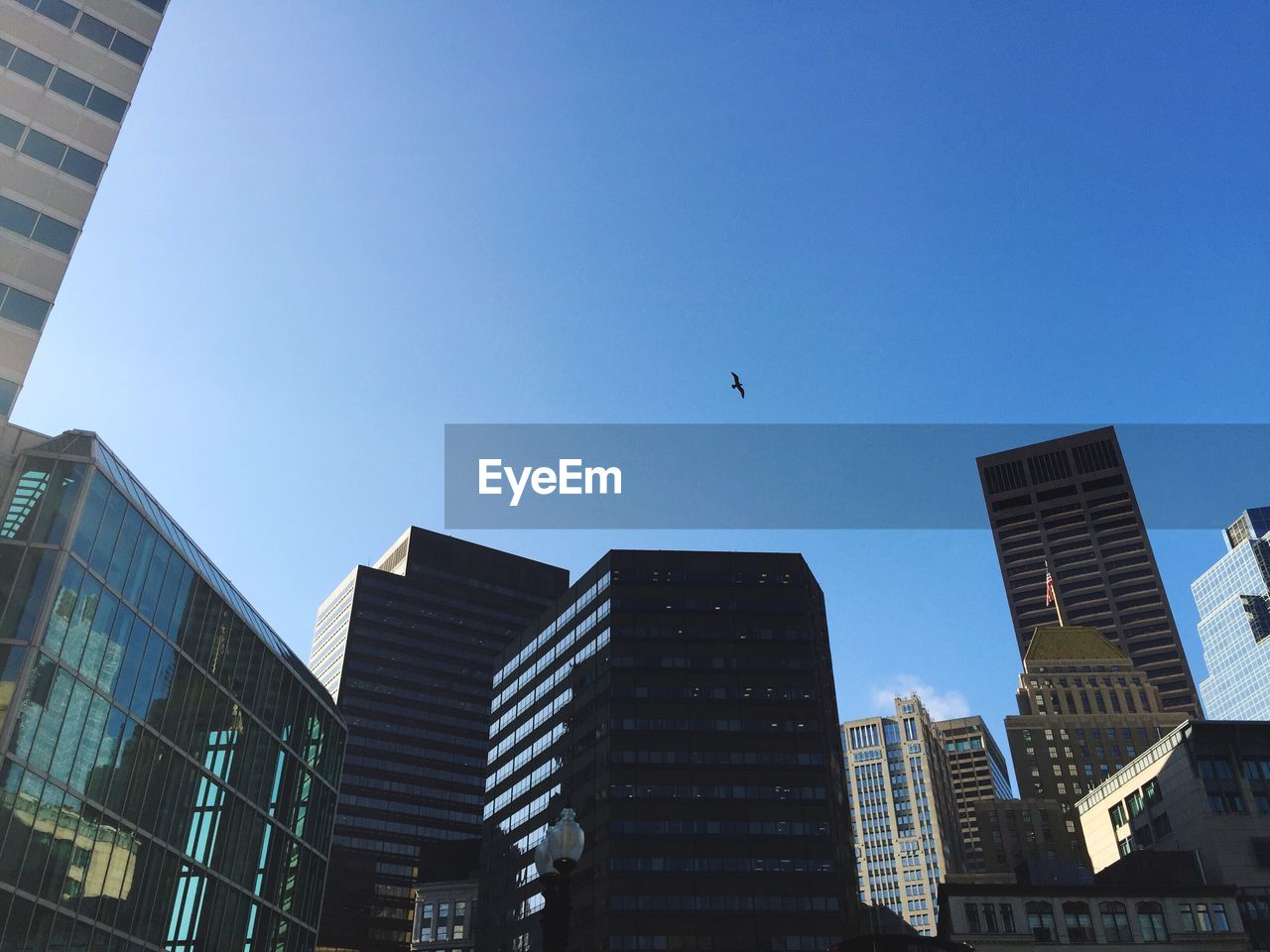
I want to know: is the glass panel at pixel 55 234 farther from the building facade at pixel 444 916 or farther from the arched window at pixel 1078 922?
the building facade at pixel 444 916

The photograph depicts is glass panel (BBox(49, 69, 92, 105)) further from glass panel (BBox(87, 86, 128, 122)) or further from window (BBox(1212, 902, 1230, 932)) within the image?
window (BBox(1212, 902, 1230, 932))

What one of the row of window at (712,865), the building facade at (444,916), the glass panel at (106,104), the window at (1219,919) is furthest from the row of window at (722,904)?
the glass panel at (106,104)

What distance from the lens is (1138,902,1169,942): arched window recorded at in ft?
303

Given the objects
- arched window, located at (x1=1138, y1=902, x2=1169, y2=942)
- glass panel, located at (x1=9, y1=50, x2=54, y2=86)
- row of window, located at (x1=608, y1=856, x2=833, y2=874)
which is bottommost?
arched window, located at (x1=1138, y1=902, x2=1169, y2=942)

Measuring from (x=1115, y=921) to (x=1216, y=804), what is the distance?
20.2m

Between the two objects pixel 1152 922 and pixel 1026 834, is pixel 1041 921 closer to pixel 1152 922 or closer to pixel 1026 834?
pixel 1152 922

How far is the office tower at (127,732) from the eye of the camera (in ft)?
159

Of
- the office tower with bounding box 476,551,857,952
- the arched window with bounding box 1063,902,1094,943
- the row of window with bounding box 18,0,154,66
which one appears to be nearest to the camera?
the row of window with bounding box 18,0,154,66

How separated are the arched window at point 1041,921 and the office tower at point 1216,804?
18.6 metres

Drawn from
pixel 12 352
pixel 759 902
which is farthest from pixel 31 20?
pixel 759 902

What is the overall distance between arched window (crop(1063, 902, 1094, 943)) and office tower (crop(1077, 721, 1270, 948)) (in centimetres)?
1568

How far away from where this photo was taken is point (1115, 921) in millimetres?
93250

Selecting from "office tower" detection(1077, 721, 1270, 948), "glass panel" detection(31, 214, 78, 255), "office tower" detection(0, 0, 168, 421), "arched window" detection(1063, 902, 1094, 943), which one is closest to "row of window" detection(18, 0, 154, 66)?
"office tower" detection(0, 0, 168, 421)

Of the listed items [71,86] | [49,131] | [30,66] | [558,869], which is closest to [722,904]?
[49,131]
